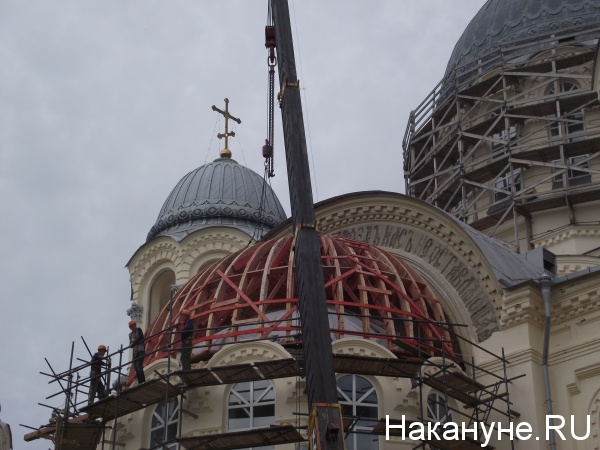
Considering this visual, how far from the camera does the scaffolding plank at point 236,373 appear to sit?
19.0 metres

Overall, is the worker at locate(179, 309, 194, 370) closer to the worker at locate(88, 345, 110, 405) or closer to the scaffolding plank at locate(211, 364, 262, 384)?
the scaffolding plank at locate(211, 364, 262, 384)

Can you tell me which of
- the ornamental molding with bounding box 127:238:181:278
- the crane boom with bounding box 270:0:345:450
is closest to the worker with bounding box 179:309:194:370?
the crane boom with bounding box 270:0:345:450

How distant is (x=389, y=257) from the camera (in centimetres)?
2264

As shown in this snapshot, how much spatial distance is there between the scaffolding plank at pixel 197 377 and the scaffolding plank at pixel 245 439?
1035 mm

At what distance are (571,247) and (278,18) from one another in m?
10.4

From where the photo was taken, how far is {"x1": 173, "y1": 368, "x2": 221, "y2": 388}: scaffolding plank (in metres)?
19.2

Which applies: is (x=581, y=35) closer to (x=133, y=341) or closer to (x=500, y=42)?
(x=500, y=42)

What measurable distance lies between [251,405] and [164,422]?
1525 millimetres

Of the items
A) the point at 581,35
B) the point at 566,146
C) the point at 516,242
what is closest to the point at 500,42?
the point at 581,35

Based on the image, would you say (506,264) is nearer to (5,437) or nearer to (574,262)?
(574,262)

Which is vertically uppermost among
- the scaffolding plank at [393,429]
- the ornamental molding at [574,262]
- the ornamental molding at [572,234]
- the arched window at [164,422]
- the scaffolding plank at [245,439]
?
the ornamental molding at [572,234]

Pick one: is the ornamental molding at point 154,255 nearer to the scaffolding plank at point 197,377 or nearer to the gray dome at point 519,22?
the gray dome at point 519,22

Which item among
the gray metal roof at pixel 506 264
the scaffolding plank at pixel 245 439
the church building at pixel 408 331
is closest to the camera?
the scaffolding plank at pixel 245 439

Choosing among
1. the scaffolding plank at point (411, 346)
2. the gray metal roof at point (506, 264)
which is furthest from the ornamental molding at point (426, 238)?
the scaffolding plank at point (411, 346)
